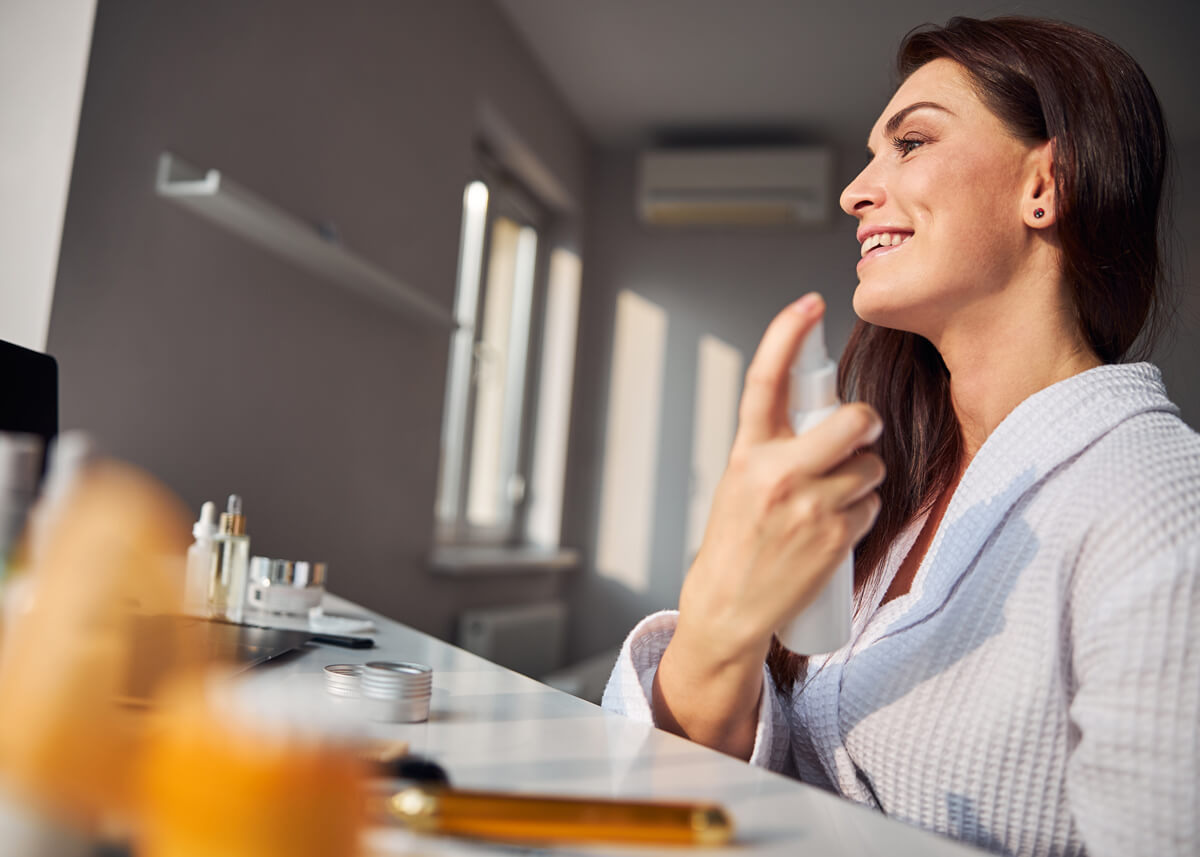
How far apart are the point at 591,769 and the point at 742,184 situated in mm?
3740

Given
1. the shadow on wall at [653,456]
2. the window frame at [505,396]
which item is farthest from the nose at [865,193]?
the shadow on wall at [653,456]

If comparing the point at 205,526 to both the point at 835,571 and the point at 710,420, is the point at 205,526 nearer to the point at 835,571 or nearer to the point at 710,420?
the point at 835,571

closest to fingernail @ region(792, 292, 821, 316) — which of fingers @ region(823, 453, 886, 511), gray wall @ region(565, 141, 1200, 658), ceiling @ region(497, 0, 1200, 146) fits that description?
fingers @ region(823, 453, 886, 511)

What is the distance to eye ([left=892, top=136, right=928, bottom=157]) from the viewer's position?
1113 mm

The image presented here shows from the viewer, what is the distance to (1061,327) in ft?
3.37

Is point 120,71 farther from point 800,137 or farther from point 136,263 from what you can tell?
point 800,137

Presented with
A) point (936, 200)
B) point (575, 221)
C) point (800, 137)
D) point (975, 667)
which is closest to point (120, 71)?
point (936, 200)

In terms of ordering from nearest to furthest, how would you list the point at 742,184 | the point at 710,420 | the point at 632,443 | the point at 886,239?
the point at 886,239
the point at 742,184
the point at 710,420
the point at 632,443

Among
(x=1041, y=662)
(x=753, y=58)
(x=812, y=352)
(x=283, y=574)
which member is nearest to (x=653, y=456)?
(x=753, y=58)

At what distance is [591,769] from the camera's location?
541mm

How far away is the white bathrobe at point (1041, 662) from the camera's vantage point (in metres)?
0.55

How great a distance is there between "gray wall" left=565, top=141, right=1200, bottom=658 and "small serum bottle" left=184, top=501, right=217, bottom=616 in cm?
316

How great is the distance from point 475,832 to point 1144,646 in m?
0.45

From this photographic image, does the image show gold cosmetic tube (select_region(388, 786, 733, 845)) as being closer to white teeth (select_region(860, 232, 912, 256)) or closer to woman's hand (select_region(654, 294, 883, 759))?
woman's hand (select_region(654, 294, 883, 759))
